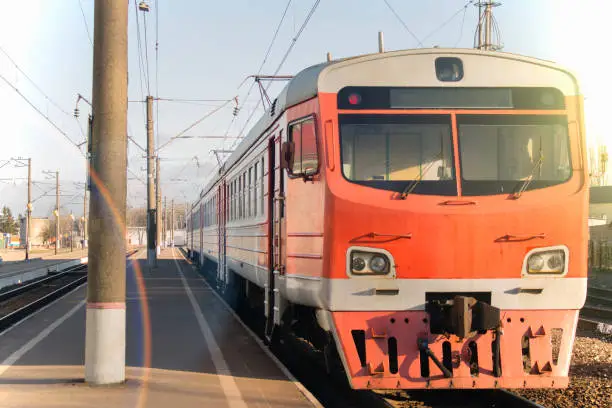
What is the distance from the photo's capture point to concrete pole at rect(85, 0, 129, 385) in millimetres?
7574

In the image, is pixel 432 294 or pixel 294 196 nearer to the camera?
pixel 432 294

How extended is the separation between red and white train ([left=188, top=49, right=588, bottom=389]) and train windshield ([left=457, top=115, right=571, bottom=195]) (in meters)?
0.01

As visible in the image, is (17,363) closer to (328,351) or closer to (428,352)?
(328,351)

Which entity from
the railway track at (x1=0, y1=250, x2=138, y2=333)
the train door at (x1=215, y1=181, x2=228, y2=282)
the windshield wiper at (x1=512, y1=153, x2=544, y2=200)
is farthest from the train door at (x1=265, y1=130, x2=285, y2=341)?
the train door at (x1=215, y1=181, x2=228, y2=282)

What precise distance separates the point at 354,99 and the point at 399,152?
67 cm

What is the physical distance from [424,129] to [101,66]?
3270mm

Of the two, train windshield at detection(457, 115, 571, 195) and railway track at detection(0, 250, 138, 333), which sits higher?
train windshield at detection(457, 115, 571, 195)

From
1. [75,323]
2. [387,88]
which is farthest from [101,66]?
[75,323]

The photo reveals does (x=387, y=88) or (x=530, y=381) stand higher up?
(x=387, y=88)

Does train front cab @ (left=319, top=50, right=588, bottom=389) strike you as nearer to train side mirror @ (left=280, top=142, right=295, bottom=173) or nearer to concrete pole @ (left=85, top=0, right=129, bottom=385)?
train side mirror @ (left=280, top=142, right=295, bottom=173)

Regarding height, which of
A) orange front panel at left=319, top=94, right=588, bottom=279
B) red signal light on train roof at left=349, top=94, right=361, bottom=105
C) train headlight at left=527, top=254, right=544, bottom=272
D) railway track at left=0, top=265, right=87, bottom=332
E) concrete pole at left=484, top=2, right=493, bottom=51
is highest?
concrete pole at left=484, top=2, right=493, bottom=51

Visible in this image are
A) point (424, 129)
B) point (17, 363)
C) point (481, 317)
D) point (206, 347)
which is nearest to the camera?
point (481, 317)

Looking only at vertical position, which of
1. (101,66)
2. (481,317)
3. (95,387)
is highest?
(101,66)

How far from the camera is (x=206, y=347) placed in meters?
10.4
